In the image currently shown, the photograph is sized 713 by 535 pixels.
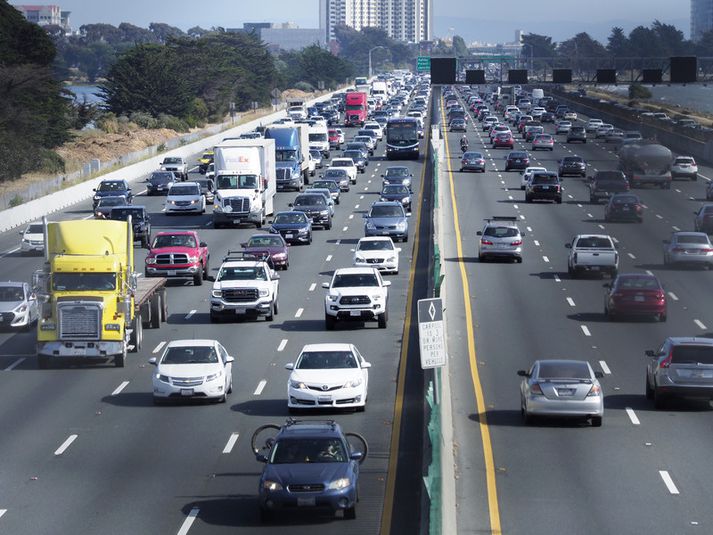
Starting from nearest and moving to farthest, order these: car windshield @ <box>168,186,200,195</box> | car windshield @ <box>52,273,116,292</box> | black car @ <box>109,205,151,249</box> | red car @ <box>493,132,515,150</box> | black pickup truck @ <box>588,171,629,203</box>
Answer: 1. car windshield @ <box>52,273,116,292</box>
2. black car @ <box>109,205,151,249</box>
3. car windshield @ <box>168,186,200,195</box>
4. black pickup truck @ <box>588,171,629,203</box>
5. red car @ <box>493,132,515,150</box>

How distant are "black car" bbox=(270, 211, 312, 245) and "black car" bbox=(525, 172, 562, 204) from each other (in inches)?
750

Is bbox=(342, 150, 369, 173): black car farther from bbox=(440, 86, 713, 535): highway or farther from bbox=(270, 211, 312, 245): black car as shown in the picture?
bbox=(270, 211, 312, 245): black car

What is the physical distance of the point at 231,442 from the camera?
91.6ft

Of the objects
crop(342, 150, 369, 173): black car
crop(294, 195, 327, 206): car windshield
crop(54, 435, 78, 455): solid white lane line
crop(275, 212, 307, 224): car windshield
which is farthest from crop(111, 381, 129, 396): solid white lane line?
crop(342, 150, 369, 173): black car

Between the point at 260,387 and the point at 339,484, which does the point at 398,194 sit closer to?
the point at 260,387

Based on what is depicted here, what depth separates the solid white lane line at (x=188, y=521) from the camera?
21.4 metres

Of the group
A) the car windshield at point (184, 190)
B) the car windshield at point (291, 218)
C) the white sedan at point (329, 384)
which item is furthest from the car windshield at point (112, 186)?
the white sedan at point (329, 384)

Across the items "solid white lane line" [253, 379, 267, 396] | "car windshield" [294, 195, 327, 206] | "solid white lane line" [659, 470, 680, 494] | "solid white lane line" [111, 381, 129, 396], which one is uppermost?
"car windshield" [294, 195, 327, 206]

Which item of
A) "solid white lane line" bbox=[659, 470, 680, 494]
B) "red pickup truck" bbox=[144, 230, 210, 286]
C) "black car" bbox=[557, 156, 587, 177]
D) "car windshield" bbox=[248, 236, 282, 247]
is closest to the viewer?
"solid white lane line" bbox=[659, 470, 680, 494]

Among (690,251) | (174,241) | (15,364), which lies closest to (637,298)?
(690,251)

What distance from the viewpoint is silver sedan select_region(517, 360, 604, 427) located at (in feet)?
92.3

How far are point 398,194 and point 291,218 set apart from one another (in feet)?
38.5

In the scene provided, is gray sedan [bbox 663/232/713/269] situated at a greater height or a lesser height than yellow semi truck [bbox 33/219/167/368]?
lesser

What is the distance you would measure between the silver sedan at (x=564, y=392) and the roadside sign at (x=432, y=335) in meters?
2.89
